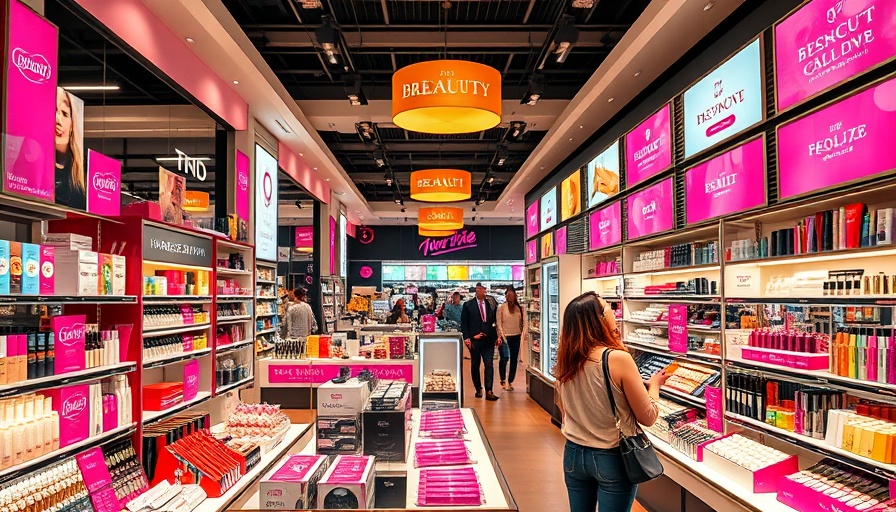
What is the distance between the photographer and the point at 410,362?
24.3 ft

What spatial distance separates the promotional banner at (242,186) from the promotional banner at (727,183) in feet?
17.6

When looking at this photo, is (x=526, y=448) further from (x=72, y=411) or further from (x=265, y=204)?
(x=265, y=204)

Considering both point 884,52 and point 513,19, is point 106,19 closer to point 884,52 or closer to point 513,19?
point 513,19

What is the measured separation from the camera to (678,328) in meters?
5.40

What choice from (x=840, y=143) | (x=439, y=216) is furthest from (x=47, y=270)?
(x=439, y=216)

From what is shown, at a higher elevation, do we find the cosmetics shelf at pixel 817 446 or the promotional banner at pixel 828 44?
the promotional banner at pixel 828 44

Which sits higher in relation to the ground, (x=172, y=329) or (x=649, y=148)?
(x=649, y=148)

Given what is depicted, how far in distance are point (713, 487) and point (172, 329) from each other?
3904 millimetres

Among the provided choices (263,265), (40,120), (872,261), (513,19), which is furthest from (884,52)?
(263,265)

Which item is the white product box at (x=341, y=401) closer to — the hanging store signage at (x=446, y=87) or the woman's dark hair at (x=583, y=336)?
the woman's dark hair at (x=583, y=336)

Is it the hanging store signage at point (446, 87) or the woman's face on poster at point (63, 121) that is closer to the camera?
the woman's face on poster at point (63, 121)

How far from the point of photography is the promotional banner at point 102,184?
3.91 m

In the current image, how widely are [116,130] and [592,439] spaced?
23.1 ft

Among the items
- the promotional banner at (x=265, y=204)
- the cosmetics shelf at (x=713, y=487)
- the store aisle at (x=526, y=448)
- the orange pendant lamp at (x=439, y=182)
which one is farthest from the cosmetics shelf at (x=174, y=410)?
the orange pendant lamp at (x=439, y=182)
